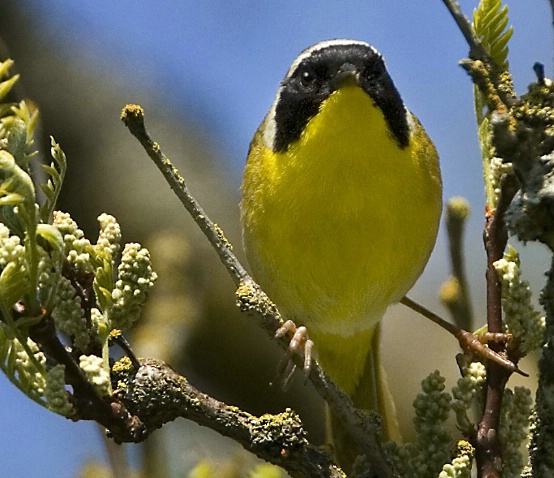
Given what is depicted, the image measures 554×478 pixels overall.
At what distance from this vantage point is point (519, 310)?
174cm

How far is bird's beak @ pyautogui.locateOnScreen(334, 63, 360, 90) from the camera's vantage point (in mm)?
2951

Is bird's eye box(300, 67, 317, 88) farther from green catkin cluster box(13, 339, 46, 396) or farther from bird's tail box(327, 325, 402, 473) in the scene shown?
green catkin cluster box(13, 339, 46, 396)

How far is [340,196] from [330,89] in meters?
0.44

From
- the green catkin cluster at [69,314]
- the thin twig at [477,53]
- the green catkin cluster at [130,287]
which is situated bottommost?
the green catkin cluster at [69,314]

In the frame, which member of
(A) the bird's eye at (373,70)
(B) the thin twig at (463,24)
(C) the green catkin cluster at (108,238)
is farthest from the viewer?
(A) the bird's eye at (373,70)

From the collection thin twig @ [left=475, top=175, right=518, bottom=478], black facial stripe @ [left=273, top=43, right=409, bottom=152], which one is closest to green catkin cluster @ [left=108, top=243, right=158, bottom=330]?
thin twig @ [left=475, top=175, right=518, bottom=478]

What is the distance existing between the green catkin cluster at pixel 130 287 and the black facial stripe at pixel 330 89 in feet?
5.42

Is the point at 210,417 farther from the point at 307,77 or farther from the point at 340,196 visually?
the point at 307,77

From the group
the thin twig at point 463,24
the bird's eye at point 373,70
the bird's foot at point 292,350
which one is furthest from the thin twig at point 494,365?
the bird's eye at point 373,70

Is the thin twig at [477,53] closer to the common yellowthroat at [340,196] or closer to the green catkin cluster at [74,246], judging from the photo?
the green catkin cluster at [74,246]

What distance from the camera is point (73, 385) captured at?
1.36 m

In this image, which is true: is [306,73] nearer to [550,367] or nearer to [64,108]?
[64,108]

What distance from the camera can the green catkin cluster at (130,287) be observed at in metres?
1.40

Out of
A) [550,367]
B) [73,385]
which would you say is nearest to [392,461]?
[550,367]
